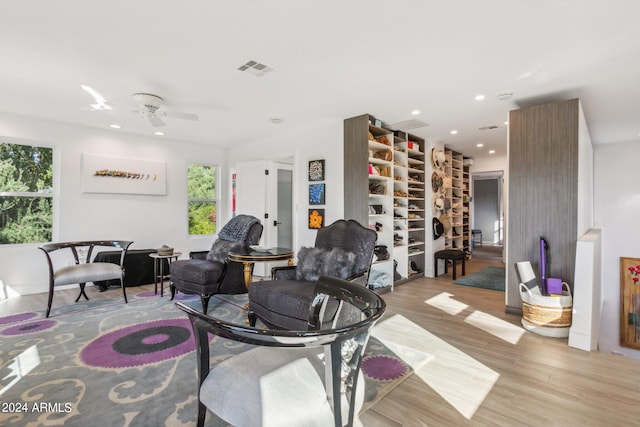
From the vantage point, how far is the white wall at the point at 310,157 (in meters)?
4.54

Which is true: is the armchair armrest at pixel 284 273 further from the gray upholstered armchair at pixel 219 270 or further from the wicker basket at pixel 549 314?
the wicker basket at pixel 549 314

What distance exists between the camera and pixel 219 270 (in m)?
3.50

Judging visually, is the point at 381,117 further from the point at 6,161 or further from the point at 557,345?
the point at 6,161

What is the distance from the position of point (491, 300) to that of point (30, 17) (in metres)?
5.40

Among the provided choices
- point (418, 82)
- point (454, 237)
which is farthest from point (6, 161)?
point (454, 237)

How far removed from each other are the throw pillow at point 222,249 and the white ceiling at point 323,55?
1763 millimetres

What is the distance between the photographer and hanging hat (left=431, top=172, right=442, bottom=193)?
583 centimetres

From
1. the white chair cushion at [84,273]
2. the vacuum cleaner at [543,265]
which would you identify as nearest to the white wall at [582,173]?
the vacuum cleaner at [543,265]

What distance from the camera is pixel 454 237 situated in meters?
6.87

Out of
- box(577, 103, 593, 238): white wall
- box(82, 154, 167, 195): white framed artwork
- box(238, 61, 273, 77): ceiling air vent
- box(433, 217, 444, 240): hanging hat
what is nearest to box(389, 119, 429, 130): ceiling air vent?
box(577, 103, 593, 238): white wall

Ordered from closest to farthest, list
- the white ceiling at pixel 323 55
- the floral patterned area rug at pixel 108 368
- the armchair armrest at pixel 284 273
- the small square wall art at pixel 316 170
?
the floral patterned area rug at pixel 108 368, the white ceiling at pixel 323 55, the armchair armrest at pixel 284 273, the small square wall art at pixel 316 170

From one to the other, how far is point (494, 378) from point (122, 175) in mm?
5887

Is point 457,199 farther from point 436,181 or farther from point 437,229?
point 437,229

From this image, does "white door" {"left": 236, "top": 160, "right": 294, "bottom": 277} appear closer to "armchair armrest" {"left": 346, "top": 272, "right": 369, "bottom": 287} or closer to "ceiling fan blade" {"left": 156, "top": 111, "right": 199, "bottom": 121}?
"ceiling fan blade" {"left": 156, "top": 111, "right": 199, "bottom": 121}
